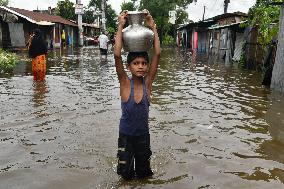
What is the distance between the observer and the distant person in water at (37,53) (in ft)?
36.2

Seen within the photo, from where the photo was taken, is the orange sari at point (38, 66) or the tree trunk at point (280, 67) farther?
the orange sari at point (38, 66)

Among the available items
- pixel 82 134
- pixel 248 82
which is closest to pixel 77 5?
pixel 248 82

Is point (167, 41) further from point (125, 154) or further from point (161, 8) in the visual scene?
point (125, 154)

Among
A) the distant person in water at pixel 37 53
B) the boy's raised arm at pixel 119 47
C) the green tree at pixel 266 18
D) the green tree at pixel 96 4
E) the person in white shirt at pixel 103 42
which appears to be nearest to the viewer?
the boy's raised arm at pixel 119 47

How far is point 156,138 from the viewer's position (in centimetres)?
565

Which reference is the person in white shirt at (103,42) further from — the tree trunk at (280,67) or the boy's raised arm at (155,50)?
the boy's raised arm at (155,50)

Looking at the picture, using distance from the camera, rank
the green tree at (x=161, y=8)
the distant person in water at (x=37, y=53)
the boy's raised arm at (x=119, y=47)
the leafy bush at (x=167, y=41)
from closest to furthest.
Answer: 1. the boy's raised arm at (x=119, y=47)
2. the distant person in water at (x=37, y=53)
3. the green tree at (x=161, y=8)
4. the leafy bush at (x=167, y=41)

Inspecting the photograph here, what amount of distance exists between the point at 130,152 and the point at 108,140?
1.79 meters

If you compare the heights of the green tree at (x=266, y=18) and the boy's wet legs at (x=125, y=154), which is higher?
the green tree at (x=266, y=18)

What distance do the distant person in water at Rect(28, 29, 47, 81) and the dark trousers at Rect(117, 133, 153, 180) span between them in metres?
8.02

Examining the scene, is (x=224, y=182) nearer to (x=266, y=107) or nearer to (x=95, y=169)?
(x=95, y=169)

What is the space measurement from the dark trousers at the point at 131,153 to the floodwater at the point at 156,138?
0.70 feet

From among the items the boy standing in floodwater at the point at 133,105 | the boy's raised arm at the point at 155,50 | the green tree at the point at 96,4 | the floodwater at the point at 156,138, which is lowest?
the floodwater at the point at 156,138

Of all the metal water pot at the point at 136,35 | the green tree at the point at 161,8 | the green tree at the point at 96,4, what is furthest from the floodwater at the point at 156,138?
the green tree at the point at 96,4
